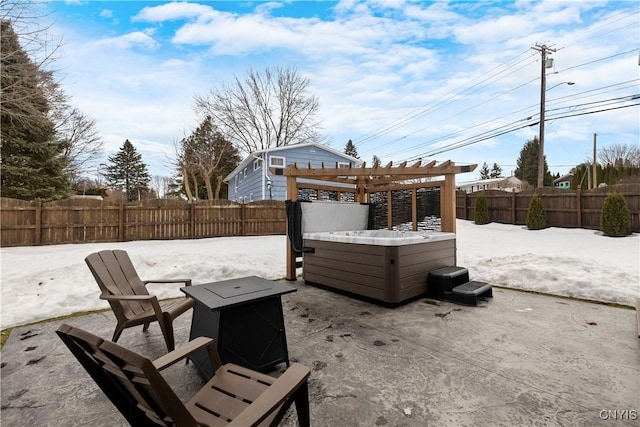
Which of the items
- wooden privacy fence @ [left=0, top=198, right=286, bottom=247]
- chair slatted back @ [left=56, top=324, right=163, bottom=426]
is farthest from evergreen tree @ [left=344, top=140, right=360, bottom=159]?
chair slatted back @ [left=56, top=324, right=163, bottom=426]

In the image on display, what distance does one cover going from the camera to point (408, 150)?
66.6 ft

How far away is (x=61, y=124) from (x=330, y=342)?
53.8 feet

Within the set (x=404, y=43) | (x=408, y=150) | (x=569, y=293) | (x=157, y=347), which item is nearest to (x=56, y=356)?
(x=157, y=347)

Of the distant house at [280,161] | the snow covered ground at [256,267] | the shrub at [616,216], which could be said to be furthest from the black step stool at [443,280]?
the distant house at [280,161]

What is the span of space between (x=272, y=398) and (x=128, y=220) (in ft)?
30.8

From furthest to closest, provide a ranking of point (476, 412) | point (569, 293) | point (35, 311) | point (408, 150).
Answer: point (408, 150) < point (569, 293) < point (35, 311) < point (476, 412)

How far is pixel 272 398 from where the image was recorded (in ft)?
3.45

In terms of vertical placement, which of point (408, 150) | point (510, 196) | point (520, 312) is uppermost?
point (408, 150)

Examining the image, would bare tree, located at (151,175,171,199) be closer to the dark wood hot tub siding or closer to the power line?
the power line

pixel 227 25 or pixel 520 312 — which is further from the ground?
pixel 227 25

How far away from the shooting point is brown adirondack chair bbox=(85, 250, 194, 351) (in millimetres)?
2227

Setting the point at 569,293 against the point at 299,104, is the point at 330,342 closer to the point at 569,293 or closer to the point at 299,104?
the point at 569,293

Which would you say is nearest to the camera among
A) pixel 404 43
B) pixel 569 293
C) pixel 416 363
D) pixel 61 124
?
pixel 416 363

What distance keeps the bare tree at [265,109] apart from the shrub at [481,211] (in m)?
10.2
